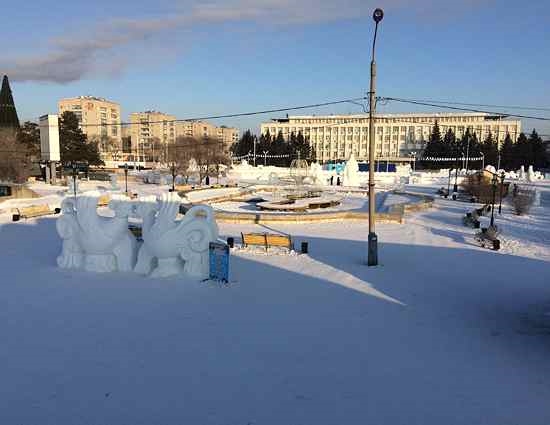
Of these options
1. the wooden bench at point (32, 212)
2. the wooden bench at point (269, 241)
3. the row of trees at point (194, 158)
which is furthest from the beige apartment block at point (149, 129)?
the wooden bench at point (269, 241)

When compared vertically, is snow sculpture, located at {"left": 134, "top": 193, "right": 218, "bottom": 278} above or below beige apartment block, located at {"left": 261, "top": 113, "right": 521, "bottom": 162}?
below

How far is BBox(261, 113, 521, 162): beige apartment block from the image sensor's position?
114688 mm

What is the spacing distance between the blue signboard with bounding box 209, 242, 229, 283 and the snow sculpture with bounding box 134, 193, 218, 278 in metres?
0.31

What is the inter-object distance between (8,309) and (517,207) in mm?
25034

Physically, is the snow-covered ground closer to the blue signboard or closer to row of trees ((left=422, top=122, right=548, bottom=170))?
the blue signboard

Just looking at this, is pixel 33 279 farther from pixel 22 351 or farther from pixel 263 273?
pixel 263 273

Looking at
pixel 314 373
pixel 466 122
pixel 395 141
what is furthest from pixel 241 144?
pixel 314 373

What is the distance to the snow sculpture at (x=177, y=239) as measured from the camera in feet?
A: 36.2

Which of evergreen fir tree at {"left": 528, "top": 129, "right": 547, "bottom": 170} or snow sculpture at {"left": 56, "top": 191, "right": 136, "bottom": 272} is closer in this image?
snow sculpture at {"left": 56, "top": 191, "right": 136, "bottom": 272}

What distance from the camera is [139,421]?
16.5 ft

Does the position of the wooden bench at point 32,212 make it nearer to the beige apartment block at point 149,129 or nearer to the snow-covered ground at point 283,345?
the snow-covered ground at point 283,345

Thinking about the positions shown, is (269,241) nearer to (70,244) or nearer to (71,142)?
(70,244)

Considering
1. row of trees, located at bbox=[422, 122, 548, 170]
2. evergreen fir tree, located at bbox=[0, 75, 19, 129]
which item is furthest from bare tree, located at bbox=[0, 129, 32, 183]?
row of trees, located at bbox=[422, 122, 548, 170]

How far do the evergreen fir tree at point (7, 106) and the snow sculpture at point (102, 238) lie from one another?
4533 centimetres
